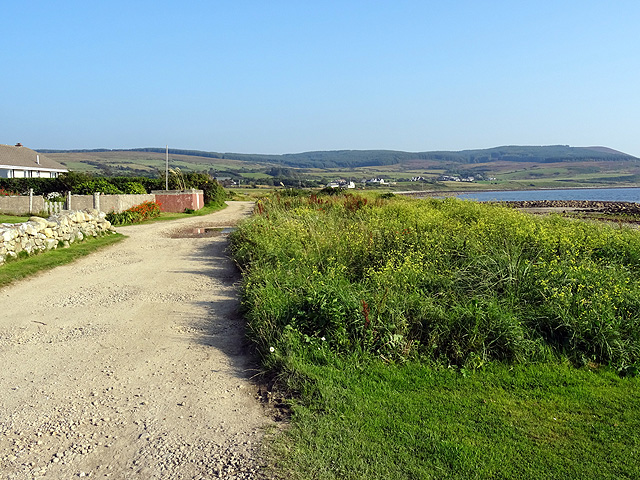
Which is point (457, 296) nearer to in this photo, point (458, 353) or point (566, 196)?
point (458, 353)

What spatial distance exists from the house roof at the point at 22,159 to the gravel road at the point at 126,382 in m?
39.8

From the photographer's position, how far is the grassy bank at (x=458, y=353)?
3.82 metres

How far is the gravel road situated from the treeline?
1582 cm

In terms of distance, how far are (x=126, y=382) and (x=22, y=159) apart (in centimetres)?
4816

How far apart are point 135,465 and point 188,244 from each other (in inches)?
453

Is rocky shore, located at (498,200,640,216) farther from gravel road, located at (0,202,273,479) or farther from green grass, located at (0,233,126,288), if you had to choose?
gravel road, located at (0,202,273,479)

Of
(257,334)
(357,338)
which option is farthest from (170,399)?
(357,338)

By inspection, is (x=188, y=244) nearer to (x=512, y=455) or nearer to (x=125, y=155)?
(x=512, y=455)

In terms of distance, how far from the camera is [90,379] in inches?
205

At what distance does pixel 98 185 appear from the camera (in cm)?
2425

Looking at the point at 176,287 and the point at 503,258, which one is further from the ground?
the point at 503,258

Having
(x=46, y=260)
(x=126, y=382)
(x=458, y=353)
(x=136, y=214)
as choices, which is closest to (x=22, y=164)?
(x=136, y=214)

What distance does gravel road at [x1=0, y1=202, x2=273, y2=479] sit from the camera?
3.79 meters

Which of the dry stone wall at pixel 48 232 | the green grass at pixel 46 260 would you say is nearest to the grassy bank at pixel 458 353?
the green grass at pixel 46 260
